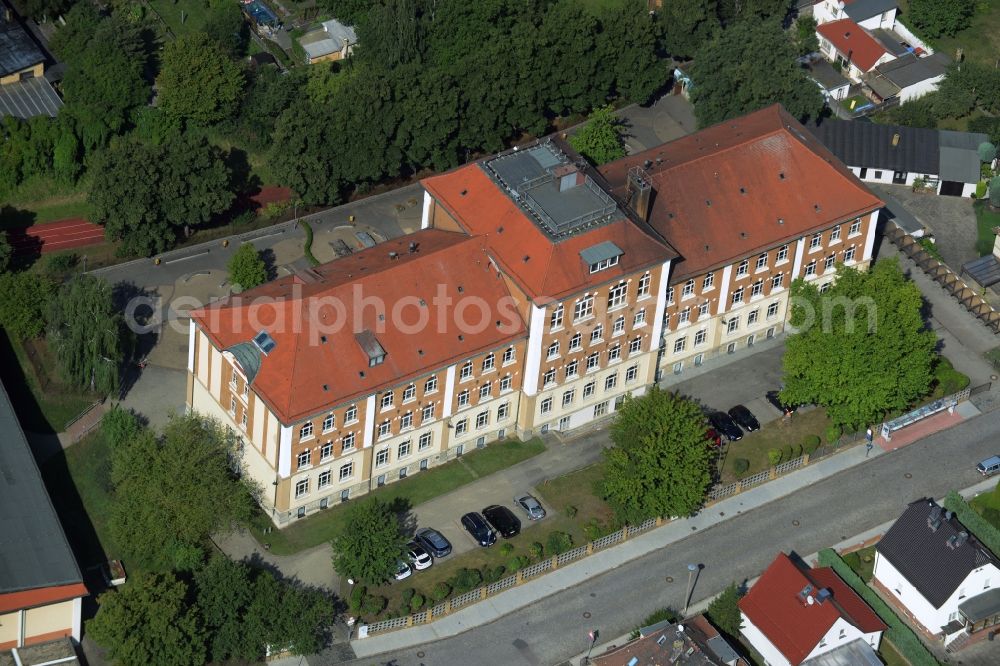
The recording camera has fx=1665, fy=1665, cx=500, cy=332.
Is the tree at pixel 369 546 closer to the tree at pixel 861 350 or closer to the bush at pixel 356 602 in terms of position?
the bush at pixel 356 602

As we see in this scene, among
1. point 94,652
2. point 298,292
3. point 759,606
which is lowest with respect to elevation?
point 94,652

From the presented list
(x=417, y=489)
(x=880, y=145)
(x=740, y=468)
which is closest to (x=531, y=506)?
(x=417, y=489)

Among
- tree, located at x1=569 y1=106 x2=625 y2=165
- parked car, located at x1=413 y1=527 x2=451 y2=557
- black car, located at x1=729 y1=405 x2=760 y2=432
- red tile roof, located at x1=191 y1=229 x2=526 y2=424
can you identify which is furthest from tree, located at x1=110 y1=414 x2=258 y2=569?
tree, located at x1=569 y1=106 x2=625 y2=165

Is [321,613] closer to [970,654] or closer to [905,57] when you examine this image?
[970,654]

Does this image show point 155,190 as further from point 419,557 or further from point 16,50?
point 419,557

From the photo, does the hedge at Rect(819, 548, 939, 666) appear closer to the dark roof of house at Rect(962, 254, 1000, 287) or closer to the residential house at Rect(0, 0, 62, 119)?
the dark roof of house at Rect(962, 254, 1000, 287)

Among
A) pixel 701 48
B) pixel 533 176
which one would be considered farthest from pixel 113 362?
pixel 701 48
